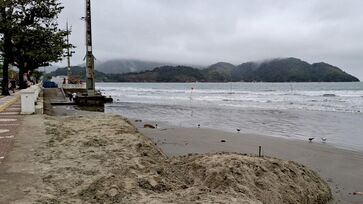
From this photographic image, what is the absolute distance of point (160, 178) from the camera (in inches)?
243

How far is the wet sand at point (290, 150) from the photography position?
7.84 meters

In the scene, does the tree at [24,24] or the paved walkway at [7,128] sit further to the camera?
the tree at [24,24]

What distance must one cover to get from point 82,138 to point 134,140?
119 centimetres

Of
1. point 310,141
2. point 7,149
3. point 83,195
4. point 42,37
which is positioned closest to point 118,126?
point 7,149

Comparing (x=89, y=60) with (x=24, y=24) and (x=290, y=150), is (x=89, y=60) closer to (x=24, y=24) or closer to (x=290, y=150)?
(x=24, y=24)

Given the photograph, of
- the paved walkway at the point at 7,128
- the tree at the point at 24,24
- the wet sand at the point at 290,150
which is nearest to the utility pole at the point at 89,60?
the tree at the point at 24,24

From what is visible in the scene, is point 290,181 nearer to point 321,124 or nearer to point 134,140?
point 134,140

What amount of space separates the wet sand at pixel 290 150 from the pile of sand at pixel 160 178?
1047 mm

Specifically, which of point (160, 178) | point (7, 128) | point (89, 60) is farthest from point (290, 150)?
point (89, 60)

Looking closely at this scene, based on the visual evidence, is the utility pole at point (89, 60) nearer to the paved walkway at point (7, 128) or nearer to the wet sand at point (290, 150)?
the paved walkway at point (7, 128)

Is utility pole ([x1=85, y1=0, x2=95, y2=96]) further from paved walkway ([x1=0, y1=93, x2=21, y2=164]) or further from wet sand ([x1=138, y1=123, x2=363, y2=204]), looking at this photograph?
wet sand ([x1=138, y1=123, x2=363, y2=204])

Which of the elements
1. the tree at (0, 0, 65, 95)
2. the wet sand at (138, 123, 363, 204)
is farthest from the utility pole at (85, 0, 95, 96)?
the wet sand at (138, 123, 363, 204)

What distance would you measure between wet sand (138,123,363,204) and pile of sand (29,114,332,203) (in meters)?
1.05

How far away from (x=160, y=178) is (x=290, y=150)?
604 cm
